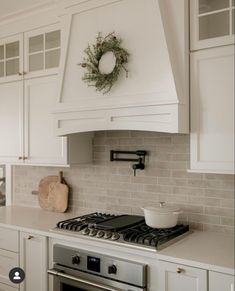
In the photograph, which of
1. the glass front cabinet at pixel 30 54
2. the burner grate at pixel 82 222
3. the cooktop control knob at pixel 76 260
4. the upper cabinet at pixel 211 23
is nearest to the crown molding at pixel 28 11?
the glass front cabinet at pixel 30 54

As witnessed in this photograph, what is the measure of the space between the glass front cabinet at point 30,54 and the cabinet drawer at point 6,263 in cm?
152

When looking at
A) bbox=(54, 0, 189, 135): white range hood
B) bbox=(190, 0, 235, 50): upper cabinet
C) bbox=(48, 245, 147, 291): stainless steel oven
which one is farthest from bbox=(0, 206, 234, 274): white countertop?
bbox=(190, 0, 235, 50): upper cabinet

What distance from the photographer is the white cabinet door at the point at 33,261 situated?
248cm

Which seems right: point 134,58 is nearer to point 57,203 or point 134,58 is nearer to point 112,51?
point 112,51

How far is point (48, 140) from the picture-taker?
2.93 m

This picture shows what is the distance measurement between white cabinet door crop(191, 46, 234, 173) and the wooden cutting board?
139 cm

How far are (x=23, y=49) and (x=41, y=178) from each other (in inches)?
48.5

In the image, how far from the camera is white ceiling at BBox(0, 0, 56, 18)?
283cm

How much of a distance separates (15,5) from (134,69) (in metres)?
1.35

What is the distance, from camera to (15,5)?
114 inches

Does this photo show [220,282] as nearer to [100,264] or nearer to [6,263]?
[100,264]

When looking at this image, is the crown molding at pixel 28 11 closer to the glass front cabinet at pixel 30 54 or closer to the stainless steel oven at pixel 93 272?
the glass front cabinet at pixel 30 54

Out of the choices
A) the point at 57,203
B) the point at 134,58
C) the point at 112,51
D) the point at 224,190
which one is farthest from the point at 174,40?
the point at 57,203
